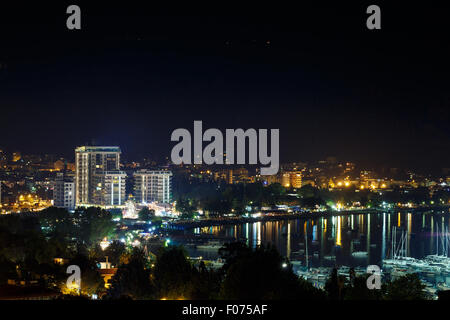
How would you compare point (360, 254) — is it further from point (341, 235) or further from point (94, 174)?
point (94, 174)

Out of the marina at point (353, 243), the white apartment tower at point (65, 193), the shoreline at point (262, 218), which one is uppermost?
the white apartment tower at point (65, 193)

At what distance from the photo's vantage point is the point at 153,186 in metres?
20.3

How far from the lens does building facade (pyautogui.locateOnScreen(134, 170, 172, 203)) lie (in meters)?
20.2

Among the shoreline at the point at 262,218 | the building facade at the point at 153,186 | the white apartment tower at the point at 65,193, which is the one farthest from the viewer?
the building facade at the point at 153,186

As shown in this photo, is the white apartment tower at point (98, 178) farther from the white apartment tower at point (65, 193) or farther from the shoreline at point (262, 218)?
the shoreline at point (262, 218)

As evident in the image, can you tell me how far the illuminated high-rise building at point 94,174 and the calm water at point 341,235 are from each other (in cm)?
389

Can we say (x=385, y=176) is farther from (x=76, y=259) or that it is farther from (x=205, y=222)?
(x=76, y=259)

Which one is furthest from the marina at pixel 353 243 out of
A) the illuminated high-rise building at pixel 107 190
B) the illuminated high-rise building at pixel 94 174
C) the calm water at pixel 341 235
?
the illuminated high-rise building at pixel 94 174

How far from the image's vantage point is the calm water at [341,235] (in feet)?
35.5

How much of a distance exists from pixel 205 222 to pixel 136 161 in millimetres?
15695

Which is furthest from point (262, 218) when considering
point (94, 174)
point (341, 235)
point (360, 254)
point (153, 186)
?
point (360, 254)

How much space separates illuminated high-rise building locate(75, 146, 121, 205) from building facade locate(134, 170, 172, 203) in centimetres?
182

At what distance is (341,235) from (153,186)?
8.12 metres

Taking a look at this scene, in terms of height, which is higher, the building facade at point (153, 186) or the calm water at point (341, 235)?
the building facade at point (153, 186)
